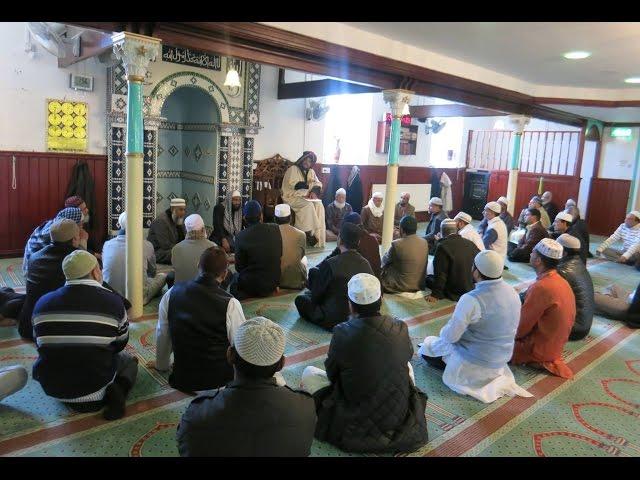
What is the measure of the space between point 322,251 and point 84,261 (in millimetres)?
4980

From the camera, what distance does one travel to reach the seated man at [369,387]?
2.45 m

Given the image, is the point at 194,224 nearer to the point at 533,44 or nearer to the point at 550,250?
the point at 550,250

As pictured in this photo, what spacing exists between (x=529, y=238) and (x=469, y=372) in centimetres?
421

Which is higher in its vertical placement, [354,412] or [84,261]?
[84,261]

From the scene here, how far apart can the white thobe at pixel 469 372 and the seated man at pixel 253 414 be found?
5.52 feet

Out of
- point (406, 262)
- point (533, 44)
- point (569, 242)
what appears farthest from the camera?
point (406, 262)

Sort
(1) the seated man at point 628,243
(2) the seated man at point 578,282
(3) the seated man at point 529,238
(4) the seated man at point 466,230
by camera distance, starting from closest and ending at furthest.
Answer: (2) the seated man at point 578,282 → (4) the seated man at point 466,230 → (3) the seated man at point 529,238 → (1) the seated man at point 628,243

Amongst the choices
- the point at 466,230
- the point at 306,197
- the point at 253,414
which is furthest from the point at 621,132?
the point at 253,414

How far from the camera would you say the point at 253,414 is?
1.69 m

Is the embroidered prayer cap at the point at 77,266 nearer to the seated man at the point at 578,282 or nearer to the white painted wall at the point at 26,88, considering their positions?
the seated man at the point at 578,282

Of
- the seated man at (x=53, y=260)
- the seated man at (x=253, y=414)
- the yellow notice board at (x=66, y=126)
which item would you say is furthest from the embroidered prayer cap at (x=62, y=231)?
the yellow notice board at (x=66, y=126)

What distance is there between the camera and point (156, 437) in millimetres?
2658

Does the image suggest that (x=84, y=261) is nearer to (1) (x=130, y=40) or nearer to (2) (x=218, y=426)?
(2) (x=218, y=426)

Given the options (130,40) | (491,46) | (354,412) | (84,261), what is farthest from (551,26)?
(84,261)
